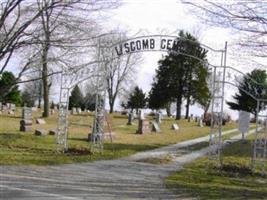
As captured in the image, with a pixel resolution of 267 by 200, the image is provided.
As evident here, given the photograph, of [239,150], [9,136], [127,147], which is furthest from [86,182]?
[239,150]

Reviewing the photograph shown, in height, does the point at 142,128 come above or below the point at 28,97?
below

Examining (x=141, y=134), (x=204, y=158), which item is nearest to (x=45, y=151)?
(x=204, y=158)

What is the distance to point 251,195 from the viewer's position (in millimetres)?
12062

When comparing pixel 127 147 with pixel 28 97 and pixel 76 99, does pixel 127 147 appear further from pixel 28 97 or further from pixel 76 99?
pixel 28 97

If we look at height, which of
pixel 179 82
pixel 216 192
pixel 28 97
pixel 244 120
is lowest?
pixel 216 192

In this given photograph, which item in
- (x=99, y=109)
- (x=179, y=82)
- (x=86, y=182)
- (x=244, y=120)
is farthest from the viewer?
(x=179, y=82)

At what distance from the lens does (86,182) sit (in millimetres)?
12211

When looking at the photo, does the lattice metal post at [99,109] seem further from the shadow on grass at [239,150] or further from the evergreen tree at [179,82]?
the evergreen tree at [179,82]

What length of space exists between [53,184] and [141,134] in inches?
815

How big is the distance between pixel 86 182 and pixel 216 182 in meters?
3.50

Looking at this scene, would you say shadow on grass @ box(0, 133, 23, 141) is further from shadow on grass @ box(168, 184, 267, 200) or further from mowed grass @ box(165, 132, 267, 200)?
shadow on grass @ box(168, 184, 267, 200)

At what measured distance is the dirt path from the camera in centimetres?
1040

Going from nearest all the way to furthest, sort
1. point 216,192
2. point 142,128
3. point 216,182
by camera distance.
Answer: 1. point 216,192
2. point 216,182
3. point 142,128

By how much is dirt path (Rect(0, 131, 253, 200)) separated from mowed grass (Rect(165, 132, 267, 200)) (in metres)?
0.41
